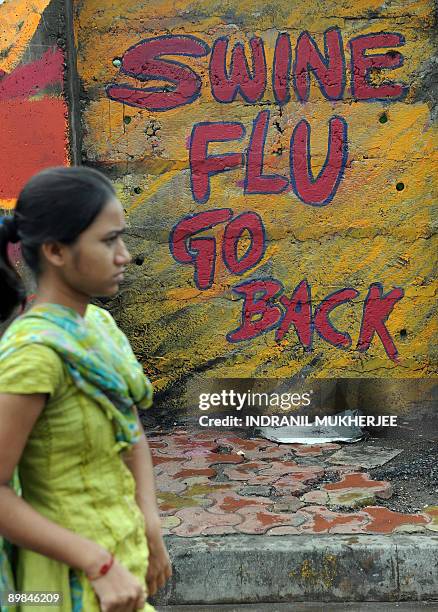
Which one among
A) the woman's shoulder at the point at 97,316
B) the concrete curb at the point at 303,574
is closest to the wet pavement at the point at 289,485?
the concrete curb at the point at 303,574

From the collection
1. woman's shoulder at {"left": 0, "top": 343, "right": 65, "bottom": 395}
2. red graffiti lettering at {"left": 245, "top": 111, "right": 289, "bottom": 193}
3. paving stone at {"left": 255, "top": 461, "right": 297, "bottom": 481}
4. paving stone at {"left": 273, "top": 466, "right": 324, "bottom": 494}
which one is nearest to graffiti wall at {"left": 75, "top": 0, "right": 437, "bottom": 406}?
red graffiti lettering at {"left": 245, "top": 111, "right": 289, "bottom": 193}

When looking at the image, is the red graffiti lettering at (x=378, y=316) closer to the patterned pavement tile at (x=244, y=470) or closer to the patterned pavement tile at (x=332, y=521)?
the patterned pavement tile at (x=244, y=470)

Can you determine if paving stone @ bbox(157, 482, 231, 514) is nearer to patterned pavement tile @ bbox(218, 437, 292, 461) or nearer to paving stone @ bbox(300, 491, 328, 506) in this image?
paving stone @ bbox(300, 491, 328, 506)

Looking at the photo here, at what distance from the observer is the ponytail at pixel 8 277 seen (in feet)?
5.09

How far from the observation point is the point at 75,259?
1479mm

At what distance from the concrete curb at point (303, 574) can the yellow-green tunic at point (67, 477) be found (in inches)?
76.7

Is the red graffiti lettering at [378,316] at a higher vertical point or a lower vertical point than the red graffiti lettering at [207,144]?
lower

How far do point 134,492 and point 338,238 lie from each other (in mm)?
A: 4005

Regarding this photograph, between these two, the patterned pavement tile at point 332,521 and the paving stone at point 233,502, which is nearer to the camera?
the patterned pavement tile at point 332,521

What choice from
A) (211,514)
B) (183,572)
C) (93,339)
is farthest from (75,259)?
(211,514)

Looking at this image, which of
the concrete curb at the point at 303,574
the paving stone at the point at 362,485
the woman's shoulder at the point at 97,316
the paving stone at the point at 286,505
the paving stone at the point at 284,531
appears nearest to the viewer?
the woman's shoulder at the point at 97,316

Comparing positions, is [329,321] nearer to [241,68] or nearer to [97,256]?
[241,68]

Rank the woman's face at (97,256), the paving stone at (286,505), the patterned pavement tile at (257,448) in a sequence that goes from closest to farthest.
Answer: the woman's face at (97,256), the paving stone at (286,505), the patterned pavement tile at (257,448)

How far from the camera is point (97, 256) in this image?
149 cm
